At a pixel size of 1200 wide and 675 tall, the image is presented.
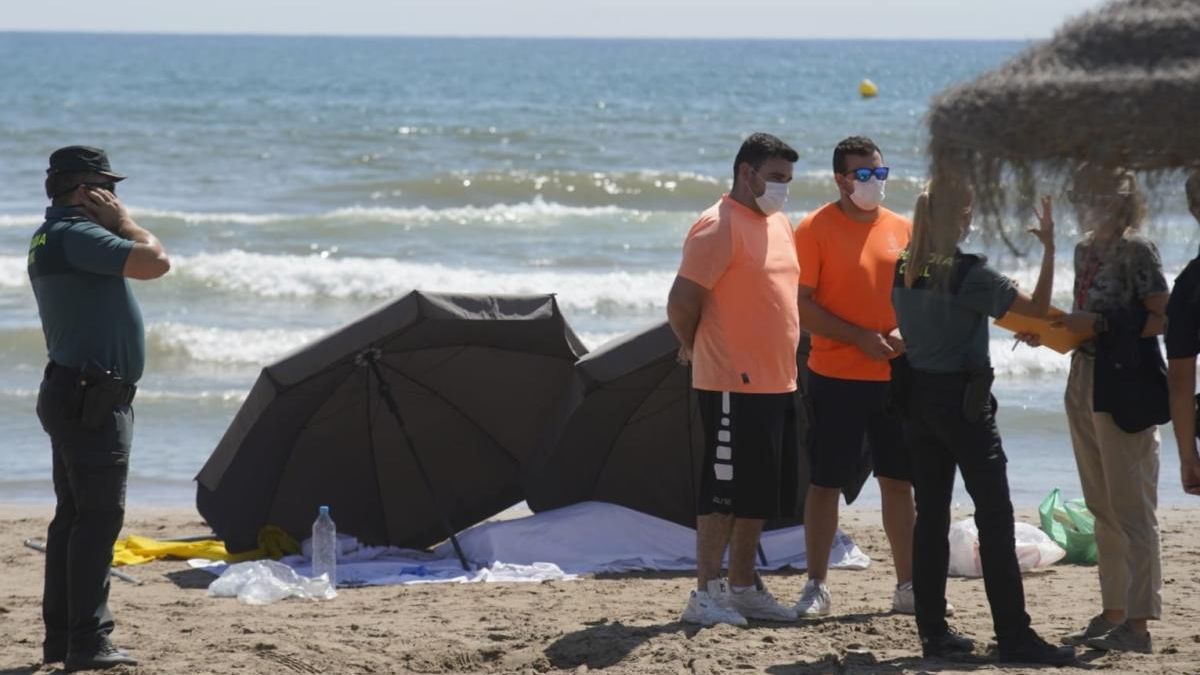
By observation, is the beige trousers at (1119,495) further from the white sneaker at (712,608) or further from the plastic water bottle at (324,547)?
the plastic water bottle at (324,547)

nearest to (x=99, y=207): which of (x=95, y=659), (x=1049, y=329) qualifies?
(x=95, y=659)

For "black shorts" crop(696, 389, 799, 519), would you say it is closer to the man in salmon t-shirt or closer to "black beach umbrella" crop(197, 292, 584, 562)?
the man in salmon t-shirt

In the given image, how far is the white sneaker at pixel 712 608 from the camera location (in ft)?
19.2

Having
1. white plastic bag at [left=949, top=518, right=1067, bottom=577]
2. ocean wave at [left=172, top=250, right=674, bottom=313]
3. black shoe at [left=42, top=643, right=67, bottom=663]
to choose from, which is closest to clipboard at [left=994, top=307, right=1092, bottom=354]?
white plastic bag at [left=949, top=518, right=1067, bottom=577]

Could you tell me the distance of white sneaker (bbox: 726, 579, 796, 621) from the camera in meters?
5.98

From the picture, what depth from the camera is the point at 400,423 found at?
7082 millimetres

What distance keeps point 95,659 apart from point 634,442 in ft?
8.60

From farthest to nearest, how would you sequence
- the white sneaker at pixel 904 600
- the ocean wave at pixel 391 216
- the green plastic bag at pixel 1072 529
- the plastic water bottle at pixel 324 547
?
the ocean wave at pixel 391 216, the green plastic bag at pixel 1072 529, the plastic water bottle at pixel 324 547, the white sneaker at pixel 904 600

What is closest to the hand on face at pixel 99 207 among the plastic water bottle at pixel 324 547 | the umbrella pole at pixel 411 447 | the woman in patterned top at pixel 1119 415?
the umbrella pole at pixel 411 447

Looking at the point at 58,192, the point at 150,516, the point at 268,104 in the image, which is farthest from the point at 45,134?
the point at 58,192

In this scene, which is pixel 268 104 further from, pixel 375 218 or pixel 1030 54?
pixel 1030 54

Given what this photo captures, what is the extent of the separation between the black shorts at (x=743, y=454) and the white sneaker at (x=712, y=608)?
30 centimetres

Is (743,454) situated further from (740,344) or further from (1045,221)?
(1045,221)

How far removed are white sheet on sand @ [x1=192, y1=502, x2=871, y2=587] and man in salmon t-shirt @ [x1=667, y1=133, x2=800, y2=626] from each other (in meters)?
1.29
